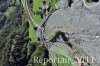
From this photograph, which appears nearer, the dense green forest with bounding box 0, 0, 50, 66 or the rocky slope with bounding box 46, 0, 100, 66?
the rocky slope with bounding box 46, 0, 100, 66

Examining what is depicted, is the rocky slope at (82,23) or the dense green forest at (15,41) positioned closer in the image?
the rocky slope at (82,23)

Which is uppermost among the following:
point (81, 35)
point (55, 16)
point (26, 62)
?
point (55, 16)

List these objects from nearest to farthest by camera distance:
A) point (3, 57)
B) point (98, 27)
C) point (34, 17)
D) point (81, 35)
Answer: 1. point (98, 27)
2. point (81, 35)
3. point (34, 17)
4. point (3, 57)

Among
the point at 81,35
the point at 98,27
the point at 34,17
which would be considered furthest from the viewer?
the point at 34,17

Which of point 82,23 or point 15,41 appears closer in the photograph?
point 82,23

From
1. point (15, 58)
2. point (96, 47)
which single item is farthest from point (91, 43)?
point (15, 58)

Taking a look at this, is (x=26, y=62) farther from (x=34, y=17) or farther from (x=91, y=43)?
(x=91, y=43)

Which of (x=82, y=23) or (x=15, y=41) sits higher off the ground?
(x=82, y=23)

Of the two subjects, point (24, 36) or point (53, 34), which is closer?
point (53, 34)

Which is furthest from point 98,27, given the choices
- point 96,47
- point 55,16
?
point 55,16

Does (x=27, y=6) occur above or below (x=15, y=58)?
above
